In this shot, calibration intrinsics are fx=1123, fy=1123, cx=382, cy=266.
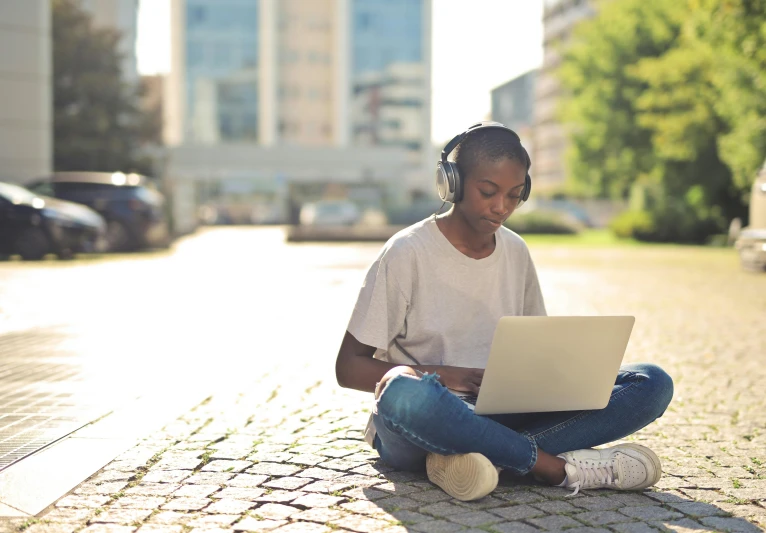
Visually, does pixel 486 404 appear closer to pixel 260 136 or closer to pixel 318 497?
pixel 318 497

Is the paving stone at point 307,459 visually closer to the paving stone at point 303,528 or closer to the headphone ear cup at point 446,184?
the paving stone at point 303,528

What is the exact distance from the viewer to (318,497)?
402 cm

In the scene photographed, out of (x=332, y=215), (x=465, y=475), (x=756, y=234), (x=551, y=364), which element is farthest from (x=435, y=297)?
(x=332, y=215)

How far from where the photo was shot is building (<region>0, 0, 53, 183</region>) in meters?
29.5

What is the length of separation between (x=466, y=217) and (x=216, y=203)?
70420 mm

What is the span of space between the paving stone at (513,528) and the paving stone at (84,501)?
1382mm

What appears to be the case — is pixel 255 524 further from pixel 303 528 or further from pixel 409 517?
pixel 409 517

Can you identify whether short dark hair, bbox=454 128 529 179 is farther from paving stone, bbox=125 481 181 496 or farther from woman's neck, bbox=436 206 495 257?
paving stone, bbox=125 481 181 496

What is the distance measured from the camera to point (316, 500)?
397cm

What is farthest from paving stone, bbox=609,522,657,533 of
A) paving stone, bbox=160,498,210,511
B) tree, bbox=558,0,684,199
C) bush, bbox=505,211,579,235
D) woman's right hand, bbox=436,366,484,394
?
tree, bbox=558,0,684,199

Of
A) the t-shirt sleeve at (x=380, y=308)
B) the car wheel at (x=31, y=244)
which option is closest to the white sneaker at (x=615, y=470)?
the t-shirt sleeve at (x=380, y=308)

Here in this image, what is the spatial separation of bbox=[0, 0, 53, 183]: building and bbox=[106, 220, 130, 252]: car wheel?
4.75 metres

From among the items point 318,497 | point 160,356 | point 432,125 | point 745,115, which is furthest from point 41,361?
point 432,125

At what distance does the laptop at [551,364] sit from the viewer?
3.80 m
